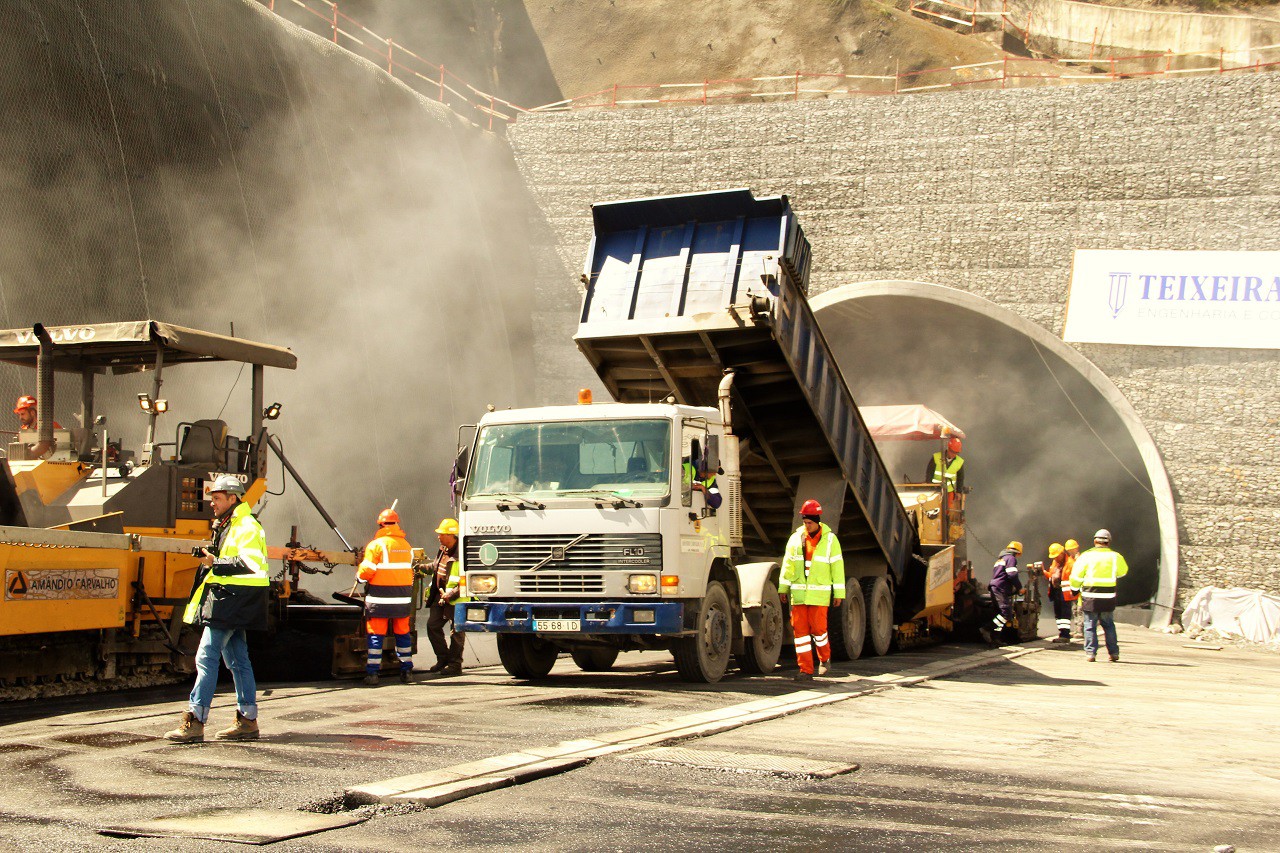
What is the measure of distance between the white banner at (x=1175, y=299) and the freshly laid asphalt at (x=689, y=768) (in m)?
12.6

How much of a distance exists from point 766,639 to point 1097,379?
1341 centimetres

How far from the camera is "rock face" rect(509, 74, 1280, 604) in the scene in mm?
22453

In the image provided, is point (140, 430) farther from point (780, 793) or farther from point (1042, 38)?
point (1042, 38)

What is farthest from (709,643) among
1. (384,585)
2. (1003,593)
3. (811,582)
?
(1003,593)

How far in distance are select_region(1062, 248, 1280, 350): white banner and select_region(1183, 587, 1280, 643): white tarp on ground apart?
447 centimetres

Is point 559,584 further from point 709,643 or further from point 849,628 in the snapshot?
point 849,628

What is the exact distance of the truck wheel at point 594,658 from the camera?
42.4ft

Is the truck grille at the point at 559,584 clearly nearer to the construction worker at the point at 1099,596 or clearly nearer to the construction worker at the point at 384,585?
the construction worker at the point at 384,585

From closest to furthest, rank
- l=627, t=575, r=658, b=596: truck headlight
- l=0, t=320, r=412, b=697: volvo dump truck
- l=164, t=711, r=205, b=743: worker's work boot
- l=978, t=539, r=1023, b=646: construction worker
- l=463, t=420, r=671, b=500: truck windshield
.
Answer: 1. l=164, t=711, r=205, b=743: worker's work boot
2. l=0, t=320, r=412, b=697: volvo dump truck
3. l=627, t=575, r=658, b=596: truck headlight
4. l=463, t=420, r=671, b=500: truck windshield
5. l=978, t=539, r=1023, b=646: construction worker

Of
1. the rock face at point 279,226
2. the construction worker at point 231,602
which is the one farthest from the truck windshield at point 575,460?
the rock face at point 279,226

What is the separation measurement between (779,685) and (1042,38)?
116ft

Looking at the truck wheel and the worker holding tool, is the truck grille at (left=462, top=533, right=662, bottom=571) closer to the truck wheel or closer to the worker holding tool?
the truck wheel

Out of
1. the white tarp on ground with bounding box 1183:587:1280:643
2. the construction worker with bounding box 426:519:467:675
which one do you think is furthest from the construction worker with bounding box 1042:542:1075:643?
the construction worker with bounding box 426:519:467:675

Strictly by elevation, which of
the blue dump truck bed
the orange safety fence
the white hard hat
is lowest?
the white hard hat
